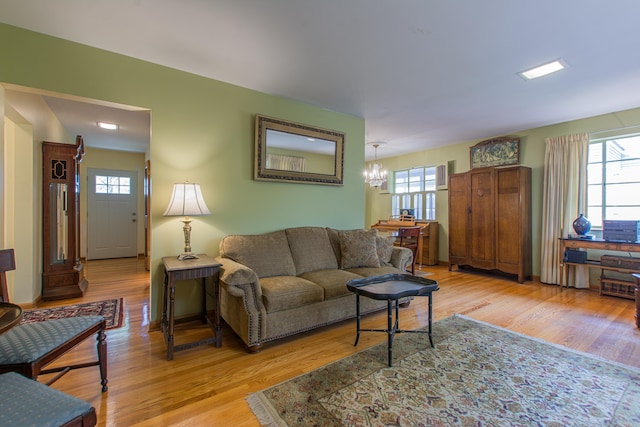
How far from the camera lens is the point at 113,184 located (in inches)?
262

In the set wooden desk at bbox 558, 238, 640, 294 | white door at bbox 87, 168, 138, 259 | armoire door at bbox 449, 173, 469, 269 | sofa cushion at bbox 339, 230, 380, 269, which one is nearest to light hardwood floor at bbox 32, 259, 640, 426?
wooden desk at bbox 558, 238, 640, 294

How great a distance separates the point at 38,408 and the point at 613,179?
6.07 metres

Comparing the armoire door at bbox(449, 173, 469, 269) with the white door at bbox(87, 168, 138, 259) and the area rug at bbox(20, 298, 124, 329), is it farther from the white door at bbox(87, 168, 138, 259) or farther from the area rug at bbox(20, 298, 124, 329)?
the white door at bbox(87, 168, 138, 259)

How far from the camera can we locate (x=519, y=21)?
2.11 m

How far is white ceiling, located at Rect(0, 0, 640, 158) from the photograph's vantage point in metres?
1.99

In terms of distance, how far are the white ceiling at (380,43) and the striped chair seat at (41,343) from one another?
2.08 m

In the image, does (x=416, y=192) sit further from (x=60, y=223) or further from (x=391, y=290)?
(x=60, y=223)

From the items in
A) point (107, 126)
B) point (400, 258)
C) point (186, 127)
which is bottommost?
point (400, 258)

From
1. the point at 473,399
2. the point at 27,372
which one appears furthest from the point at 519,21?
the point at 27,372

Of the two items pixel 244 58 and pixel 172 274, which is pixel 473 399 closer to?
pixel 172 274

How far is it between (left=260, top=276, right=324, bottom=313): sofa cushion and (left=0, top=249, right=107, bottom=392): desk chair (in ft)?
3.67

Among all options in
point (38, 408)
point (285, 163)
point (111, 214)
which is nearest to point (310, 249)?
point (285, 163)

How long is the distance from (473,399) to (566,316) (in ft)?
7.36

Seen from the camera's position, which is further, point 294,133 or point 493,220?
point 493,220
